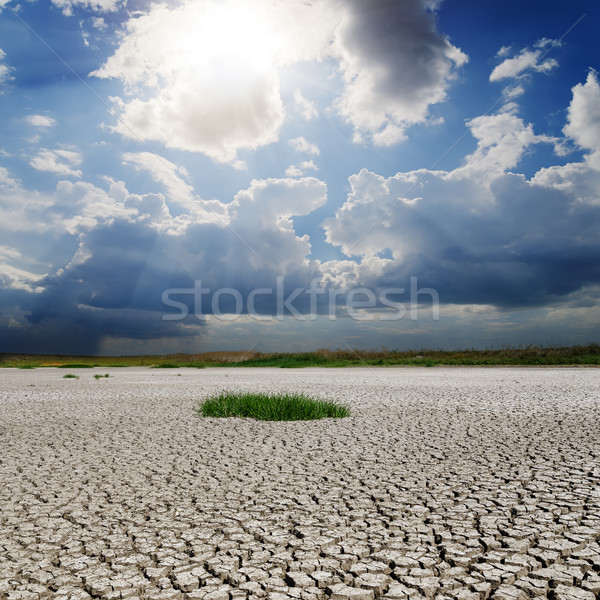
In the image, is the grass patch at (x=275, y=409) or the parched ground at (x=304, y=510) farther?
the grass patch at (x=275, y=409)

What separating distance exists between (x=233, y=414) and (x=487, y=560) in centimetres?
544

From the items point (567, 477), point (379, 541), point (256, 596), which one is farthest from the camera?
point (567, 477)

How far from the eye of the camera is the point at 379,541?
9.28 feet

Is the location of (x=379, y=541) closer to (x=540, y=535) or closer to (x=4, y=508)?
(x=540, y=535)

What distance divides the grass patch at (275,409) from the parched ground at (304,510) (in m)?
0.58

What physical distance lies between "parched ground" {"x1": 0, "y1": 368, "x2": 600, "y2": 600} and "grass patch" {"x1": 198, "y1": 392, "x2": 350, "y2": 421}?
58 cm

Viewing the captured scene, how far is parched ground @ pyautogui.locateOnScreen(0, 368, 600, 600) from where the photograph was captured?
243cm

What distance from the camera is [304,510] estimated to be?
132 inches

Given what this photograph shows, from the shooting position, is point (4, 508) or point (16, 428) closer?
point (4, 508)

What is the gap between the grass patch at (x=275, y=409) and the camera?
7249 mm

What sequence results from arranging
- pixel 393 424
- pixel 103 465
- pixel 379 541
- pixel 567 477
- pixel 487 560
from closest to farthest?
pixel 487 560 → pixel 379 541 → pixel 567 477 → pixel 103 465 → pixel 393 424

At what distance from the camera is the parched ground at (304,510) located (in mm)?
2428

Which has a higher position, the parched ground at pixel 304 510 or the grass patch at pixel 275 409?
the grass patch at pixel 275 409

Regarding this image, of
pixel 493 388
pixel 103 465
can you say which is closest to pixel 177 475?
pixel 103 465
